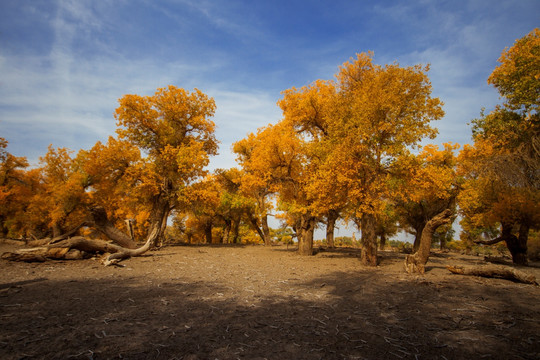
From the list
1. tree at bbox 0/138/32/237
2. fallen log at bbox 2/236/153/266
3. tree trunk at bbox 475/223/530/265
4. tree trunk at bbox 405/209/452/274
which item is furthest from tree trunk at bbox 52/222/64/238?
tree trunk at bbox 475/223/530/265

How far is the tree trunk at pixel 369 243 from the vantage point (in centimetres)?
1498

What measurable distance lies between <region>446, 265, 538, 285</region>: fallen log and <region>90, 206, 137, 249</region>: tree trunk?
19211 millimetres

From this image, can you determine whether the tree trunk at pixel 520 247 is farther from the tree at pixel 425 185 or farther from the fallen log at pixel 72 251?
the fallen log at pixel 72 251

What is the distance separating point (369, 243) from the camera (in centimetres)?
1514

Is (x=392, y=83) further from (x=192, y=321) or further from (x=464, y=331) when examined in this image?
(x=192, y=321)

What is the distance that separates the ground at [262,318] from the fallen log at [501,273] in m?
0.35

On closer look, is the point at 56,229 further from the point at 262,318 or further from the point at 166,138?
the point at 262,318

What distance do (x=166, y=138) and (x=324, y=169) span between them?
48.1 feet

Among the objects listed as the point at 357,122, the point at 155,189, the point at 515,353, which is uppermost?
the point at 357,122

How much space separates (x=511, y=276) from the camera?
9.28 m

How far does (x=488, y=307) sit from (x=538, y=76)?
12.2m

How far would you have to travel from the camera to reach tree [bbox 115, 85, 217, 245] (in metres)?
20.8

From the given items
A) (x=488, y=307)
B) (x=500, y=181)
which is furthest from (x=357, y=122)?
(x=488, y=307)

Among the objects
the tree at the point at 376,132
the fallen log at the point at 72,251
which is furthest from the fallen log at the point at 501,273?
the fallen log at the point at 72,251
